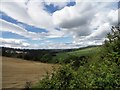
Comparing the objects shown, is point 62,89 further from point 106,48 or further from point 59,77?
point 106,48

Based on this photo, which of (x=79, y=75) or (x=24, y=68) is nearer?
(x=79, y=75)

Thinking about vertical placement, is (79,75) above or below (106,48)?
below

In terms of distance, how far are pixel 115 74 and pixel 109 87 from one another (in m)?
0.71

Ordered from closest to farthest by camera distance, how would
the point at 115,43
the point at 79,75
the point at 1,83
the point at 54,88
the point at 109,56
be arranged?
the point at 54,88 → the point at 79,75 → the point at 109,56 → the point at 115,43 → the point at 1,83

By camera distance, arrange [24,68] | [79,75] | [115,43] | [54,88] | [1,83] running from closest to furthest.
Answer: [54,88], [79,75], [115,43], [1,83], [24,68]

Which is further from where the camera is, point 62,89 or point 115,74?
point 115,74

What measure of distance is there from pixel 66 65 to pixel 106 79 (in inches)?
51.3

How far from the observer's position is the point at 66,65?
319 inches

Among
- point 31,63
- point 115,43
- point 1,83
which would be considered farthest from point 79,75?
point 31,63

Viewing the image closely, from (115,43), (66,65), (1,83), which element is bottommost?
(1,83)

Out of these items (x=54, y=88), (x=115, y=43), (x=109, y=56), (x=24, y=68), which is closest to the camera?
(x=54, y=88)

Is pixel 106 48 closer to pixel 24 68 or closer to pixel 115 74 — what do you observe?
pixel 115 74

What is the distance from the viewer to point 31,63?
78.3 feet

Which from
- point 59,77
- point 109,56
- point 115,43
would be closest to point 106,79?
point 59,77
